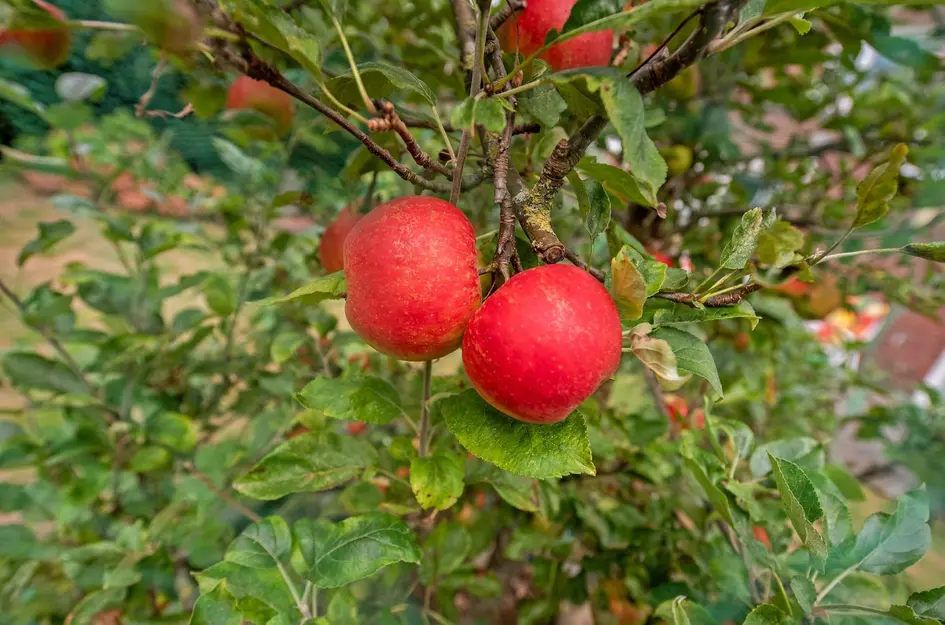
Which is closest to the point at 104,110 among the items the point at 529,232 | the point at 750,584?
the point at 529,232

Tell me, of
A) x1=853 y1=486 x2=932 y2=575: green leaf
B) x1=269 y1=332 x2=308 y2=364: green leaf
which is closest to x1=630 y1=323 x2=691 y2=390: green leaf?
x1=853 y1=486 x2=932 y2=575: green leaf

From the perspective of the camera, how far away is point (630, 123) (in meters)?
0.23

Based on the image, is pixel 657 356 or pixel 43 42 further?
pixel 43 42

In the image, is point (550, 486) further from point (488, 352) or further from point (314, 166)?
point (314, 166)

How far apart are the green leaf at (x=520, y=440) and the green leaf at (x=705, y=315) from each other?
8 cm

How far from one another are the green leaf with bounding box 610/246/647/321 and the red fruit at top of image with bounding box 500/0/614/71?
0.19 metres

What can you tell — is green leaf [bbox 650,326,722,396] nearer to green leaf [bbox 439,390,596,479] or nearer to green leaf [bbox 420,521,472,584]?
green leaf [bbox 439,390,596,479]

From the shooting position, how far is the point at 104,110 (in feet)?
3.65

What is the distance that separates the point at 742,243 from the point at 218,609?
1.23 ft

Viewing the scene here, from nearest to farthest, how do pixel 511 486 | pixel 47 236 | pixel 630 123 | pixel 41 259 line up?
pixel 630 123 → pixel 511 486 → pixel 47 236 → pixel 41 259

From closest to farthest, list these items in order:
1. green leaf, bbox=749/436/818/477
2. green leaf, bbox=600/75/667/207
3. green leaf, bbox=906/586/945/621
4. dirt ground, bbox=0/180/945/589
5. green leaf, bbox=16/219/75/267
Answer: green leaf, bbox=600/75/667/207 < green leaf, bbox=906/586/945/621 < green leaf, bbox=749/436/818/477 < green leaf, bbox=16/219/75/267 < dirt ground, bbox=0/180/945/589

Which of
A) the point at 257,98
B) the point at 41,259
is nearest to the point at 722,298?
the point at 257,98

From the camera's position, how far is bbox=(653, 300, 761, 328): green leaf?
0.97 feet

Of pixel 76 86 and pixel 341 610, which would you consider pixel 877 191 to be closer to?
pixel 341 610
